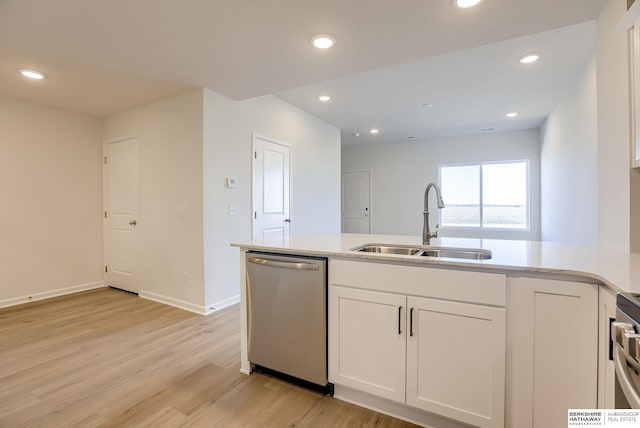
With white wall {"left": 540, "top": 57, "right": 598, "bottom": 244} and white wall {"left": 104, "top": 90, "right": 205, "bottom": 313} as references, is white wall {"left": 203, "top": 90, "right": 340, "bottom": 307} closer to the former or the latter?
white wall {"left": 104, "top": 90, "right": 205, "bottom": 313}

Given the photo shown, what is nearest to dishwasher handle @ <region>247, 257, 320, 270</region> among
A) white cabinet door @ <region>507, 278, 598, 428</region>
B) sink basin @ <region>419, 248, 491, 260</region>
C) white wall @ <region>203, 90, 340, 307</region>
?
sink basin @ <region>419, 248, 491, 260</region>

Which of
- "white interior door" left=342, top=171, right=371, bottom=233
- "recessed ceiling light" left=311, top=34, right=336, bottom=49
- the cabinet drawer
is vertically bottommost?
the cabinet drawer

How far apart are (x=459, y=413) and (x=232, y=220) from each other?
112 inches

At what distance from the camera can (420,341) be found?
1.50 meters

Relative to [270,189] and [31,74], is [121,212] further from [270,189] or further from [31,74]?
[270,189]

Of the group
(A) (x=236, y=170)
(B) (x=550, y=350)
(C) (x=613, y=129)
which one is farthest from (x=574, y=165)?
(A) (x=236, y=170)

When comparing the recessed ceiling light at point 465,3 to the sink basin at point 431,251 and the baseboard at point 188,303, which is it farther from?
the baseboard at point 188,303

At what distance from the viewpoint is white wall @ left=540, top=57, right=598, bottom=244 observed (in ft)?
9.66

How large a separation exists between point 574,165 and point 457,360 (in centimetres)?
336

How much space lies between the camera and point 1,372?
2.10 meters

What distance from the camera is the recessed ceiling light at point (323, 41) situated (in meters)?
2.21

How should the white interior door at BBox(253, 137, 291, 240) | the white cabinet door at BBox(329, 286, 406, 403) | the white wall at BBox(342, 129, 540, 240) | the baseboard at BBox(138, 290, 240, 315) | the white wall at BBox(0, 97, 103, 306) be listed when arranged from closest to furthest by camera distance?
the white cabinet door at BBox(329, 286, 406, 403)
the baseboard at BBox(138, 290, 240, 315)
the white wall at BBox(0, 97, 103, 306)
the white interior door at BBox(253, 137, 291, 240)
the white wall at BBox(342, 129, 540, 240)

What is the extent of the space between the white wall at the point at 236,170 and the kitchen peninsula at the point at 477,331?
1.90m

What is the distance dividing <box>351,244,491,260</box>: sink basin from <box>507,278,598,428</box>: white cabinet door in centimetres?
43
